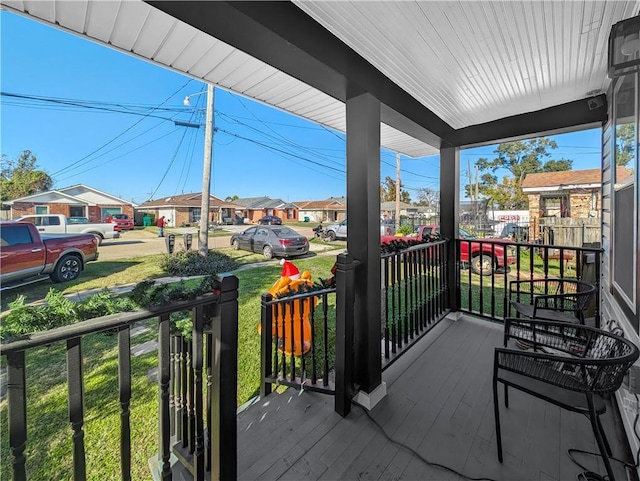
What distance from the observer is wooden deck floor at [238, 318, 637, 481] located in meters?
1.34

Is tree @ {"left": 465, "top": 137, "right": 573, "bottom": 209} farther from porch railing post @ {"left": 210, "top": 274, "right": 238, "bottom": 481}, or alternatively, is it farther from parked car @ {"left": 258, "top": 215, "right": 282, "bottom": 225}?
porch railing post @ {"left": 210, "top": 274, "right": 238, "bottom": 481}

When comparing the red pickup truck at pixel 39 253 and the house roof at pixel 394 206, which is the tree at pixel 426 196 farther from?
the red pickup truck at pixel 39 253

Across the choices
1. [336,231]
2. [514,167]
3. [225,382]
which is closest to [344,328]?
[225,382]

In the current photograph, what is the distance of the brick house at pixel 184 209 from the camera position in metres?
5.64

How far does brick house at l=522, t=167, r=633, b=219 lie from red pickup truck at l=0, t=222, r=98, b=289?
37.0 feet

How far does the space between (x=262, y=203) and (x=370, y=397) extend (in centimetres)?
686

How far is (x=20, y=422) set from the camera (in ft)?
2.29

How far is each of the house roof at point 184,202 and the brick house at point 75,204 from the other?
37cm

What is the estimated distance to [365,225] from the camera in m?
1.78

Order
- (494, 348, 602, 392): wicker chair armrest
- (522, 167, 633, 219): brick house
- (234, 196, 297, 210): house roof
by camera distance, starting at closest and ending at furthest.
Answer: (494, 348, 602, 392): wicker chair armrest, (234, 196, 297, 210): house roof, (522, 167, 633, 219): brick house

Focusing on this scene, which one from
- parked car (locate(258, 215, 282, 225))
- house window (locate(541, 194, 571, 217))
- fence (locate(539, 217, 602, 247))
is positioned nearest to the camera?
fence (locate(539, 217, 602, 247))

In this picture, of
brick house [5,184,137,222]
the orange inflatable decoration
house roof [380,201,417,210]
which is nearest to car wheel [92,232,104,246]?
brick house [5,184,137,222]

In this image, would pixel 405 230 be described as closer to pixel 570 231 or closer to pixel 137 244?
pixel 570 231

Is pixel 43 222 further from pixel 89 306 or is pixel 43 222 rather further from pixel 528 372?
pixel 528 372
